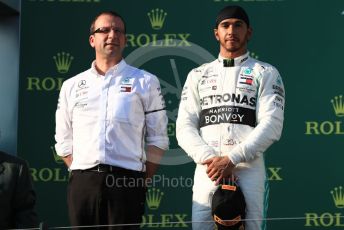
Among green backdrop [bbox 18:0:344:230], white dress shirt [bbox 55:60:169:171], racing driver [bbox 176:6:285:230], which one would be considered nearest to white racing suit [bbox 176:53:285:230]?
racing driver [bbox 176:6:285:230]

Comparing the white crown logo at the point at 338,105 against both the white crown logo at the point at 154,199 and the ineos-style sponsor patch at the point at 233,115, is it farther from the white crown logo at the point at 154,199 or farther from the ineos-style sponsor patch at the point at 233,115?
the ineos-style sponsor patch at the point at 233,115

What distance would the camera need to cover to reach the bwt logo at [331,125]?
4328mm

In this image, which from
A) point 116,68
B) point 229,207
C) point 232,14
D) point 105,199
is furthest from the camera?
point 116,68

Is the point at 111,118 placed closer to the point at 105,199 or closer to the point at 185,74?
the point at 105,199

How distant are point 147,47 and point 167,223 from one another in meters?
1.13

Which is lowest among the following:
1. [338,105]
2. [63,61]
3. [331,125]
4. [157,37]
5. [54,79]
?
[331,125]

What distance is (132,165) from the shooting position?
123 inches

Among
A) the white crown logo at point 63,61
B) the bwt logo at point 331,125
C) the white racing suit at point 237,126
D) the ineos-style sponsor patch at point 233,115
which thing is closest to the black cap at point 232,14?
the white racing suit at point 237,126

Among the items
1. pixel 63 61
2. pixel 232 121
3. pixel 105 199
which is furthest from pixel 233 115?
pixel 63 61

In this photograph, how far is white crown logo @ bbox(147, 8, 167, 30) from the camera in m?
4.42

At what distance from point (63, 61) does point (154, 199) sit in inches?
42.0

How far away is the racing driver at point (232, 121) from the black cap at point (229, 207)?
1.8 inches

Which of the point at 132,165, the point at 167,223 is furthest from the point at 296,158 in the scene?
the point at 132,165

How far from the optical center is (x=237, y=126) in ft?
10.0
